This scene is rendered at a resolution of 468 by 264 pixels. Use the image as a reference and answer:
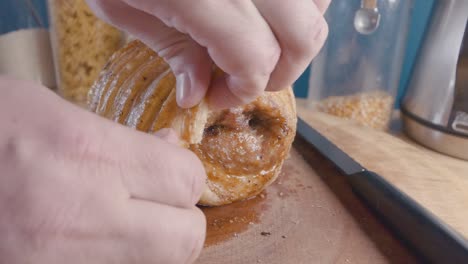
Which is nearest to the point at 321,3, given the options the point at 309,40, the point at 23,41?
the point at 309,40

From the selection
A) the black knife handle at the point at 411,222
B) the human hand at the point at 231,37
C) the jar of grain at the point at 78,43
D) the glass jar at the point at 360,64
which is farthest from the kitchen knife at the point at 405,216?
the jar of grain at the point at 78,43

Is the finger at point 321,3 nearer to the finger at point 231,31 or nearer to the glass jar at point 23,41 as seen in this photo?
the finger at point 231,31

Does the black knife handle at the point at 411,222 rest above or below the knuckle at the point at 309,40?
below

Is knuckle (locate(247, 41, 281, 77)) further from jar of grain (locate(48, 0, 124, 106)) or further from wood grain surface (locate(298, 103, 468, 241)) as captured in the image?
jar of grain (locate(48, 0, 124, 106))

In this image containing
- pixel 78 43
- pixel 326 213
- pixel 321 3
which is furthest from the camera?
pixel 78 43

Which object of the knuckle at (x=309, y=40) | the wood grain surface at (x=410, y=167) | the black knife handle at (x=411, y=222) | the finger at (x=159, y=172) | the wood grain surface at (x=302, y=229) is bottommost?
the wood grain surface at (x=302, y=229)

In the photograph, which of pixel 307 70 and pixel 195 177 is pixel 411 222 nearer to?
pixel 195 177
